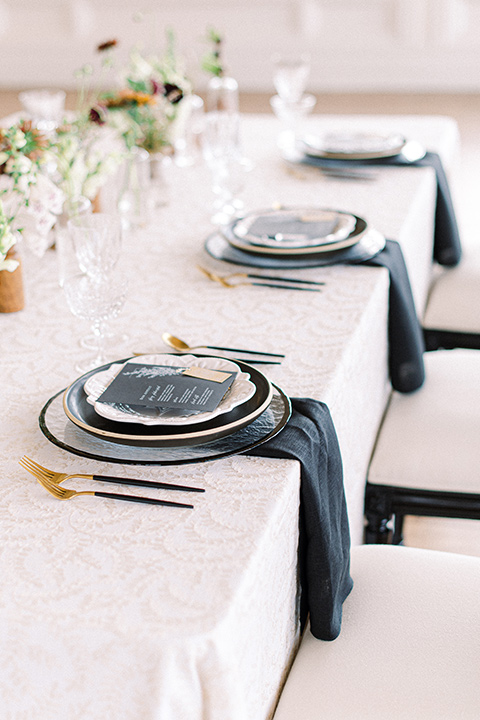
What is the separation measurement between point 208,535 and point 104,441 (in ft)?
0.72

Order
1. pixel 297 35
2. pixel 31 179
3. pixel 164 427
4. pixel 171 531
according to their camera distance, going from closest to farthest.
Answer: pixel 171 531
pixel 164 427
pixel 31 179
pixel 297 35

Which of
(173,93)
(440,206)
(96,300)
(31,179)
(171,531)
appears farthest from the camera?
(440,206)

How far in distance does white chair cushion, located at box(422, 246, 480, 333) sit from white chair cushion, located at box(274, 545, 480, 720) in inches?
41.6

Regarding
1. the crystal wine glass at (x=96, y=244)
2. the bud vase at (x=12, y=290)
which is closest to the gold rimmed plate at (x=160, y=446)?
the crystal wine glass at (x=96, y=244)

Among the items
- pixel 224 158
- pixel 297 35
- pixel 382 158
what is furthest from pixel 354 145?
pixel 297 35

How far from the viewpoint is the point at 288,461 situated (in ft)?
3.34

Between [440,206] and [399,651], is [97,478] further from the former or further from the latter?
[440,206]

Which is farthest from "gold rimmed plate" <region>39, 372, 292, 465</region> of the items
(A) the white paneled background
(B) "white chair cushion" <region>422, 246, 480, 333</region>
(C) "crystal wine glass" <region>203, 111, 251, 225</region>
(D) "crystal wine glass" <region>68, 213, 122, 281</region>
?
(A) the white paneled background

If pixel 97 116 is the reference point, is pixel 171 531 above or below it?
below

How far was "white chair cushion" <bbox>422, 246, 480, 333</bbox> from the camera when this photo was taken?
7.26ft

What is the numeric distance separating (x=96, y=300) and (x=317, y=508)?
461 millimetres

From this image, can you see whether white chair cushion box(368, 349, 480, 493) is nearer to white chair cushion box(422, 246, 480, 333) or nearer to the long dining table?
the long dining table

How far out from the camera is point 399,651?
1.08 m

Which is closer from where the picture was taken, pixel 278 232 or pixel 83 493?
pixel 83 493
